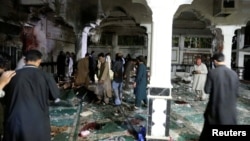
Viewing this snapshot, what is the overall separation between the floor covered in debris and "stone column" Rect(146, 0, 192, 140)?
2.00ft

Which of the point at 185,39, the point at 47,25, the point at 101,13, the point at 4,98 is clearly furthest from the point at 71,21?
the point at 185,39

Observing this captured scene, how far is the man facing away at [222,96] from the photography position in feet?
12.5

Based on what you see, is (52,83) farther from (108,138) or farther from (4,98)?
(108,138)

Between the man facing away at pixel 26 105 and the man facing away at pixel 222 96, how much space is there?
7.36 ft

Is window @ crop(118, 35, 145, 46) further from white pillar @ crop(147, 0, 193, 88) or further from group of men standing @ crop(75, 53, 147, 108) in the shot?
white pillar @ crop(147, 0, 193, 88)

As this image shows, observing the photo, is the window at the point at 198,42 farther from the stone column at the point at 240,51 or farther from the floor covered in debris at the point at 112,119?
the floor covered in debris at the point at 112,119

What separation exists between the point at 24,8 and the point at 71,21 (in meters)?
1.91

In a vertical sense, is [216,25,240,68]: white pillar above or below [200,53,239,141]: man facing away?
above

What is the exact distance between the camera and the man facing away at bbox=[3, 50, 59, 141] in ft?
9.93

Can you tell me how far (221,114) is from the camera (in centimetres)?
379

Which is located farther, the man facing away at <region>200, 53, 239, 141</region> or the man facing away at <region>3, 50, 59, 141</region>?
the man facing away at <region>200, 53, 239, 141</region>

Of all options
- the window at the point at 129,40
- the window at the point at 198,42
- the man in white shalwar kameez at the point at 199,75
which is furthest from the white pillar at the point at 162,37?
the window at the point at 129,40

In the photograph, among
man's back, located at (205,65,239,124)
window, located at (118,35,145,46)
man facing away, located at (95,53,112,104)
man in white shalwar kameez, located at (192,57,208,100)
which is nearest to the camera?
man's back, located at (205,65,239,124)

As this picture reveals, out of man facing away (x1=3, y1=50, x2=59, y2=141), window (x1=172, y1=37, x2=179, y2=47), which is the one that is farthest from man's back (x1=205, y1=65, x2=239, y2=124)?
window (x1=172, y1=37, x2=179, y2=47)
